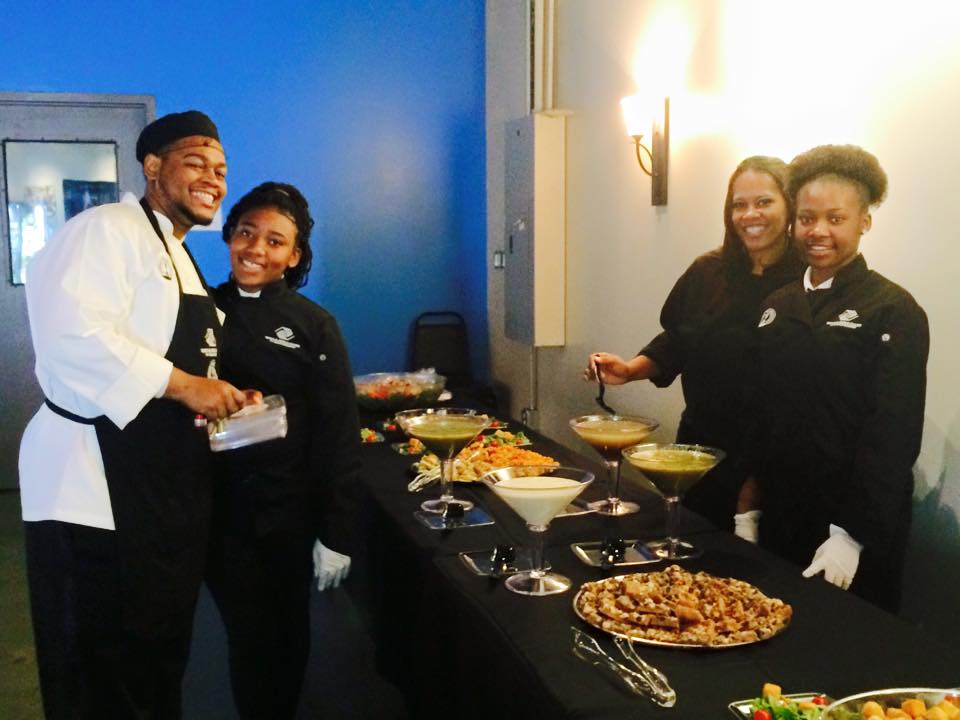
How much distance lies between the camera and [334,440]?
220 centimetres

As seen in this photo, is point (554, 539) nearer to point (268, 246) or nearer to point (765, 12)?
point (268, 246)

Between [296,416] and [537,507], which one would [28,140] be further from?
[537,507]

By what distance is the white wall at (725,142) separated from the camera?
185cm

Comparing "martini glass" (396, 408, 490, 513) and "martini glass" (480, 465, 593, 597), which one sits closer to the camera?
"martini glass" (480, 465, 593, 597)

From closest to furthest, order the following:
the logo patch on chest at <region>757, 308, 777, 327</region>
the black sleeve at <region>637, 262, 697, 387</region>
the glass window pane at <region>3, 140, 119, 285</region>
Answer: the logo patch on chest at <region>757, 308, 777, 327</region> < the black sleeve at <region>637, 262, 697, 387</region> < the glass window pane at <region>3, 140, 119, 285</region>

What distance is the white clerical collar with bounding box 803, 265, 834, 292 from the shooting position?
2.09 m

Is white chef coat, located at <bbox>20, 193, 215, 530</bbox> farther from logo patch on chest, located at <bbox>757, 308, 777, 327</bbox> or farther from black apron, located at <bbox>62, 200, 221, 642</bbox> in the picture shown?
logo patch on chest, located at <bbox>757, 308, 777, 327</bbox>

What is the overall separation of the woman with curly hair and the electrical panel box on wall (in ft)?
5.32

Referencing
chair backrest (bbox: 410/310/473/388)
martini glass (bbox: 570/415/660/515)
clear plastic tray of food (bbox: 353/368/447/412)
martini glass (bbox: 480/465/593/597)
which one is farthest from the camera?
chair backrest (bbox: 410/310/473/388)

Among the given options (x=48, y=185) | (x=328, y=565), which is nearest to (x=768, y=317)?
(x=328, y=565)

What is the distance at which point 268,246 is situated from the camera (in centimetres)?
225

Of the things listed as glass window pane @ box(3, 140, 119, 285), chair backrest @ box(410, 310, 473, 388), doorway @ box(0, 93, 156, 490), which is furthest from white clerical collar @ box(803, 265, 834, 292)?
glass window pane @ box(3, 140, 119, 285)

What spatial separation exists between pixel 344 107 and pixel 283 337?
307cm

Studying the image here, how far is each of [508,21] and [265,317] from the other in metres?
2.95
